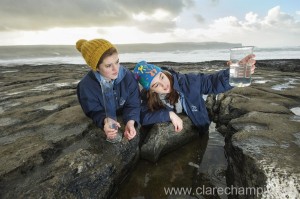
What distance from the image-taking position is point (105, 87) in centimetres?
306

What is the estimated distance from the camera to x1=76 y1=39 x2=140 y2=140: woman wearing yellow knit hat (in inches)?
109

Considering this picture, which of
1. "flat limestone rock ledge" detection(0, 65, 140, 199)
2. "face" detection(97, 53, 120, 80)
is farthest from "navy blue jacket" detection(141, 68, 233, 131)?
"face" detection(97, 53, 120, 80)

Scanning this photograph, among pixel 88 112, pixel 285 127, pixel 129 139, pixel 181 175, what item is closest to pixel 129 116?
pixel 129 139

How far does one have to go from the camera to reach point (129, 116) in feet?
9.86

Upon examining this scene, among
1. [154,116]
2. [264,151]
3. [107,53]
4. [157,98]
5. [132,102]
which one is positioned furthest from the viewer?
[157,98]

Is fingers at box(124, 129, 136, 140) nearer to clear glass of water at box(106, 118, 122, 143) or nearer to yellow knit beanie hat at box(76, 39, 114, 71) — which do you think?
clear glass of water at box(106, 118, 122, 143)

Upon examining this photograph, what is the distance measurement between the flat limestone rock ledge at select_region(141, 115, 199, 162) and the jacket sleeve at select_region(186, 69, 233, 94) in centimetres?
54

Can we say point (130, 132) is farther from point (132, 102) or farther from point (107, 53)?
point (107, 53)

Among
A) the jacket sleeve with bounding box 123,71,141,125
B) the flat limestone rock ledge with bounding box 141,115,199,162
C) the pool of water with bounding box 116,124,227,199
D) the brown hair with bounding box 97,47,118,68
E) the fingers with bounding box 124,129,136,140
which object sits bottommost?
the pool of water with bounding box 116,124,227,199

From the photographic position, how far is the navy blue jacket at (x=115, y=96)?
305cm

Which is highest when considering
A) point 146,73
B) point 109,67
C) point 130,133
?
point 109,67

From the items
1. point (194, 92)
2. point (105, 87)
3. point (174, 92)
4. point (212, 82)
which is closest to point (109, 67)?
point (105, 87)

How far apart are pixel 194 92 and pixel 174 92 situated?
11.0 inches

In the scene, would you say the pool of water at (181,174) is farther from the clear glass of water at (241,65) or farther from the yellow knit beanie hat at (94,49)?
the yellow knit beanie hat at (94,49)
